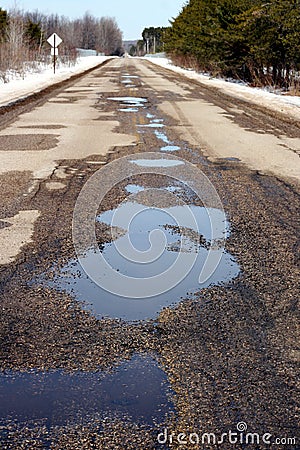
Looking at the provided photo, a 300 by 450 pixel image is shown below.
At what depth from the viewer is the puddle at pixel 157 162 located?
7.97m

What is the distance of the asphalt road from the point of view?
257cm

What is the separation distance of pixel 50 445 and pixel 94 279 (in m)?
1.87

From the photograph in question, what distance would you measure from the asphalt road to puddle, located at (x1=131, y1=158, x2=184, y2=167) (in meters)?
0.07

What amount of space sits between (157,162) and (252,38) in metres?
17.4

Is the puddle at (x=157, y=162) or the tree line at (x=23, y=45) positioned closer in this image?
the puddle at (x=157, y=162)

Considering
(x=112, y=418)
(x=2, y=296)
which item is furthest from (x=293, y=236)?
(x=112, y=418)

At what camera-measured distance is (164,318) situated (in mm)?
3621

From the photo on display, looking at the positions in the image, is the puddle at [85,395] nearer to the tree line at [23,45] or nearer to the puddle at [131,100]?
the puddle at [131,100]

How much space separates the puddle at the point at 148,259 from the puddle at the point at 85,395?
0.70 meters

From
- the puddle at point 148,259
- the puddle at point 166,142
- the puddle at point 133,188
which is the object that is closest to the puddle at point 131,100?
the puddle at point 166,142

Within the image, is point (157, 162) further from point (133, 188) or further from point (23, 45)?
point (23, 45)

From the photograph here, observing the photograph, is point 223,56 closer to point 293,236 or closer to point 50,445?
point 293,236

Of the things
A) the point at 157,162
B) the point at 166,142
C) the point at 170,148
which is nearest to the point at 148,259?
the point at 157,162

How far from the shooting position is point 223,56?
2930cm
